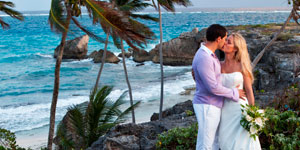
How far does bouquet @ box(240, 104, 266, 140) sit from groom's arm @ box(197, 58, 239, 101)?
0.97ft

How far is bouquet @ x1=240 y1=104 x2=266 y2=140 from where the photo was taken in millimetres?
3588

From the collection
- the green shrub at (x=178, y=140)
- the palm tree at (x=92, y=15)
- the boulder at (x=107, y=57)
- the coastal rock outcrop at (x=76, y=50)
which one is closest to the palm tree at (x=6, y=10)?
the palm tree at (x=92, y=15)

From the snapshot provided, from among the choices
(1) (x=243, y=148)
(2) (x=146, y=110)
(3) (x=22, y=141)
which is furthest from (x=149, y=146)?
(2) (x=146, y=110)

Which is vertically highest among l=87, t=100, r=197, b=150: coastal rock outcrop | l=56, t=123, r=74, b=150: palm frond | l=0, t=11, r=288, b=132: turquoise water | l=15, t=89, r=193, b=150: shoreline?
l=87, t=100, r=197, b=150: coastal rock outcrop

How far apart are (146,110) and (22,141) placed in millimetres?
5739

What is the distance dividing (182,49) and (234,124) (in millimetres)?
28123

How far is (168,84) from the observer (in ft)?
72.7

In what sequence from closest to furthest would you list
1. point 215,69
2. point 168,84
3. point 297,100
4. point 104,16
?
point 215,69 < point 297,100 < point 104,16 < point 168,84

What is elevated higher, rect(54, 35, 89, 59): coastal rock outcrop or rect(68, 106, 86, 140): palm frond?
rect(68, 106, 86, 140): palm frond

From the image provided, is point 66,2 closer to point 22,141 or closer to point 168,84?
point 22,141

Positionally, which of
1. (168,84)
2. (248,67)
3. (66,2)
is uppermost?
(66,2)

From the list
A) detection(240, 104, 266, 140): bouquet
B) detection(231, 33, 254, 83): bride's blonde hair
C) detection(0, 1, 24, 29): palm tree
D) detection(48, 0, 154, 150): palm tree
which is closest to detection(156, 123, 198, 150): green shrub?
detection(240, 104, 266, 140): bouquet

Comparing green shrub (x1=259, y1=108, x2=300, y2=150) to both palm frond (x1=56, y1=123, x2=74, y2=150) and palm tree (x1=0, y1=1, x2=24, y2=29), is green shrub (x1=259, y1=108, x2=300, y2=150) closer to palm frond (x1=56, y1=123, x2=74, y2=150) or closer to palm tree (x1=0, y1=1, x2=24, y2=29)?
palm frond (x1=56, y1=123, x2=74, y2=150)

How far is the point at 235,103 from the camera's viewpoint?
3.68 meters
